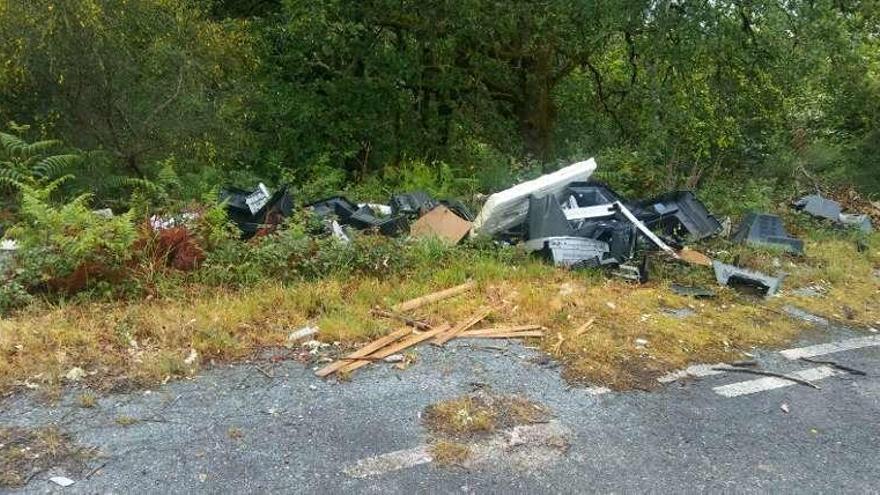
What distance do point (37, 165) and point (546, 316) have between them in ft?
A: 17.8

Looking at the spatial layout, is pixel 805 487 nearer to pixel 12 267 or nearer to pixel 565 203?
pixel 565 203

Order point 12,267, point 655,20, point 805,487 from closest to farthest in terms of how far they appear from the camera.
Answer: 1. point 805,487
2. point 12,267
3. point 655,20

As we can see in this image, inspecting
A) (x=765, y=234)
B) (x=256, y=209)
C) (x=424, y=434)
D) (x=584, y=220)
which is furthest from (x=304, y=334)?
(x=765, y=234)

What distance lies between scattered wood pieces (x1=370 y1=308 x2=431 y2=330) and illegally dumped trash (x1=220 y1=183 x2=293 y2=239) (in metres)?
1.91

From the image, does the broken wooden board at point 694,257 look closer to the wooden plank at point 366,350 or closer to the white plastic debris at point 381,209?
the white plastic debris at point 381,209

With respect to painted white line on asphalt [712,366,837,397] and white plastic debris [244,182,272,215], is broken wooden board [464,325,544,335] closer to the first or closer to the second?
painted white line on asphalt [712,366,837,397]

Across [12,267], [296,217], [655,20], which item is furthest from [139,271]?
[655,20]

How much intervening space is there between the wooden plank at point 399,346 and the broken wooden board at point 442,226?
199cm

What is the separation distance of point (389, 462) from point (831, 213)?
327 inches

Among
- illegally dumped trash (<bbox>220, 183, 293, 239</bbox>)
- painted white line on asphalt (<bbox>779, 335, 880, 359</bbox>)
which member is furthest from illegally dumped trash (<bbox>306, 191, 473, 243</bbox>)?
painted white line on asphalt (<bbox>779, 335, 880, 359</bbox>)

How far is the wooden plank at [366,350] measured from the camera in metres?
4.06

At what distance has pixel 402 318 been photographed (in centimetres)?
488

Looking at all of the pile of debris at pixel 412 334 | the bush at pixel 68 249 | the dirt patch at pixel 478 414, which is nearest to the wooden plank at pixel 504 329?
the pile of debris at pixel 412 334

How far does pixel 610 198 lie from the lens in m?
7.45
